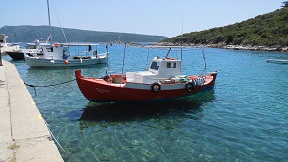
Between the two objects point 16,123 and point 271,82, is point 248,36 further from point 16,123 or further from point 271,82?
point 16,123

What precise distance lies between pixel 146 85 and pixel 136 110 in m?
1.53

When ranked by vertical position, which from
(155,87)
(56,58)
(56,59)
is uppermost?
(56,58)

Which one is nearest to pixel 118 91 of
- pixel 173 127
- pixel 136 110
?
pixel 136 110

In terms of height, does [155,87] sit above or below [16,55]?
below

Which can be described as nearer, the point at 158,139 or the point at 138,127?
the point at 158,139

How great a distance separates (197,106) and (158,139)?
588cm

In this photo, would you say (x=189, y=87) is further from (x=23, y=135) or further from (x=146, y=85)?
(x=23, y=135)

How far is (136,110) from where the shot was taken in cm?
1391

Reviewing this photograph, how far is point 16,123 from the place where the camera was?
881cm

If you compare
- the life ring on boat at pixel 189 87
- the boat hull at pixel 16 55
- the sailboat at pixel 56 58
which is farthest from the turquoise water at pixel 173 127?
the boat hull at pixel 16 55

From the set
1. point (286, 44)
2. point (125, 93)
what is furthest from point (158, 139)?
point (286, 44)

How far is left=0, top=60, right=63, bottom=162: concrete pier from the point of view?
6.49m

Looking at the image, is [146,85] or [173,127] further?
[146,85]

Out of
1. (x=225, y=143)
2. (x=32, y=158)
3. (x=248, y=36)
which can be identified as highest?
(x=248, y=36)
